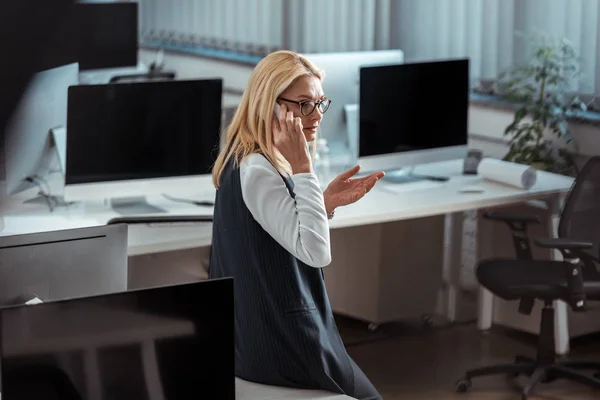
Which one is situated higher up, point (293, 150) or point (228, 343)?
point (293, 150)

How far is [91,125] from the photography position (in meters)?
3.82

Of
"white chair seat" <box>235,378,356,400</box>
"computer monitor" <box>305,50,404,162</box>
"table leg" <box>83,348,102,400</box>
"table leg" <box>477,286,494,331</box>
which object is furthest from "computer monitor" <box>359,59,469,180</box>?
"table leg" <box>83,348,102,400</box>

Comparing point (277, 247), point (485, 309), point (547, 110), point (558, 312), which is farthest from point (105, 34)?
point (277, 247)

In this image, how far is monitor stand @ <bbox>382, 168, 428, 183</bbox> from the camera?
15.1 feet

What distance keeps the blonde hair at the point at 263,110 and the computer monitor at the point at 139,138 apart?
1.20 meters

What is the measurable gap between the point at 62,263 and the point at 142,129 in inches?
65.8

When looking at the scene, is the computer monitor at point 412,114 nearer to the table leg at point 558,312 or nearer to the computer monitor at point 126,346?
the table leg at point 558,312

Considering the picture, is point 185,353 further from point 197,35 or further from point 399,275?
point 197,35

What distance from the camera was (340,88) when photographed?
4.59m

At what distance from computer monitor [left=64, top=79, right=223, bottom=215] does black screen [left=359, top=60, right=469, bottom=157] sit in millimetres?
697

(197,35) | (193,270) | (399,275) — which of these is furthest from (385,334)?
(197,35)

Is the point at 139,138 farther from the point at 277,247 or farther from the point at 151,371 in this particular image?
the point at 151,371

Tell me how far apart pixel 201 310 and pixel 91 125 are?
2.03m

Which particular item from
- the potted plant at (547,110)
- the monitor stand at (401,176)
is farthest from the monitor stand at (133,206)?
the potted plant at (547,110)
